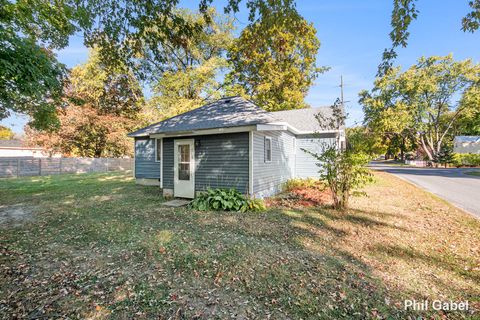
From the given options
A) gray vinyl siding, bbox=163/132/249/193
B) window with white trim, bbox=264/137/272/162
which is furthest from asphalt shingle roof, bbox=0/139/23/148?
window with white trim, bbox=264/137/272/162

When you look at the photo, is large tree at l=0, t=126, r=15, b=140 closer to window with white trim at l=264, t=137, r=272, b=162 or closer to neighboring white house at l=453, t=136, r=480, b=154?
window with white trim at l=264, t=137, r=272, b=162

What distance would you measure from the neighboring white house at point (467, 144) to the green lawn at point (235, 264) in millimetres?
42163

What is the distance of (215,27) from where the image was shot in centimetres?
2097

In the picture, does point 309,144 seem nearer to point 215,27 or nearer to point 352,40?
point 352,40

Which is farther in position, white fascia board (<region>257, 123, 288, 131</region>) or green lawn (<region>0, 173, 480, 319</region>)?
white fascia board (<region>257, 123, 288, 131</region>)

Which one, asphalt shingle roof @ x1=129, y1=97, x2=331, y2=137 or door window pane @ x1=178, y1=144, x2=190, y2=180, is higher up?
asphalt shingle roof @ x1=129, y1=97, x2=331, y2=137

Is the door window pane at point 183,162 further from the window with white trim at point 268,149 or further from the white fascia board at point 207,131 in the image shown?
the window with white trim at point 268,149

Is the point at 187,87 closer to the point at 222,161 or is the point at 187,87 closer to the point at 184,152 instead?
the point at 184,152

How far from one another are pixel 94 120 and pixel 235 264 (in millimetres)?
24754

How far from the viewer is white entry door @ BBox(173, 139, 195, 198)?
28.6 feet

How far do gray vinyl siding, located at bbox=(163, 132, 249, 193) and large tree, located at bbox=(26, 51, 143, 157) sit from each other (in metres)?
15.1

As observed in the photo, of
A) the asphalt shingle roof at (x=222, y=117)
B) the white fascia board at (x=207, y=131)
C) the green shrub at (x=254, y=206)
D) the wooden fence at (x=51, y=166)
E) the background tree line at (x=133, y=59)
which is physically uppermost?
the background tree line at (x=133, y=59)

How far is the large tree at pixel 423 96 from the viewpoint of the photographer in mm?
27422

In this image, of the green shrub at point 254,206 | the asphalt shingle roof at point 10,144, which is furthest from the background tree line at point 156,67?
the asphalt shingle roof at point 10,144
